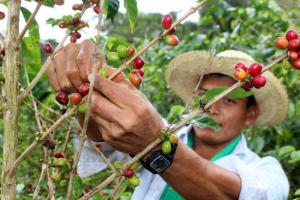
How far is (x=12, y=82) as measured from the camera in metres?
1.04

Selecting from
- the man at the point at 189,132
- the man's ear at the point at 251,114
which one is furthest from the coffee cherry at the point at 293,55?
the man's ear at the point at 251,114

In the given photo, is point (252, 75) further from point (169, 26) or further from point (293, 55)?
point (169, 26)

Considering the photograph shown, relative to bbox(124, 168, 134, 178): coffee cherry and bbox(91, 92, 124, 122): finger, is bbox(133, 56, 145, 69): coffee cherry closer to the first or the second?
bbox(91, 92, 124, 122): finger

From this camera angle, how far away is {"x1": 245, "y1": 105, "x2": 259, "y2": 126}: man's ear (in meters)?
2.45

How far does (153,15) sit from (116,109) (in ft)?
75.6

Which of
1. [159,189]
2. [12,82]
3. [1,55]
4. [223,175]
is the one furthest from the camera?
[159,189]

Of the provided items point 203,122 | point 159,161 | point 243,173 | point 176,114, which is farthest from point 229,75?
point 159,161

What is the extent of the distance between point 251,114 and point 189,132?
0.35 metres

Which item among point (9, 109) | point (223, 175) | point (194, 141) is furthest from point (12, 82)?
point (194, 141)

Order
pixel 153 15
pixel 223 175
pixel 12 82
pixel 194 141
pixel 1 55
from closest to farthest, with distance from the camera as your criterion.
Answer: pixel 12 82
pixel 1 55
pixel 223 175
pixel 194 141
pixel 153 15

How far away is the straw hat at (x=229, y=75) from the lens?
2227mm

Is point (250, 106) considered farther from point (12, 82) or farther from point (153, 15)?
point (153, 15)

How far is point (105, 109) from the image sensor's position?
A: 3.61 ft

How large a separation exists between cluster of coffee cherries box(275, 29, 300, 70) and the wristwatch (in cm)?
37
